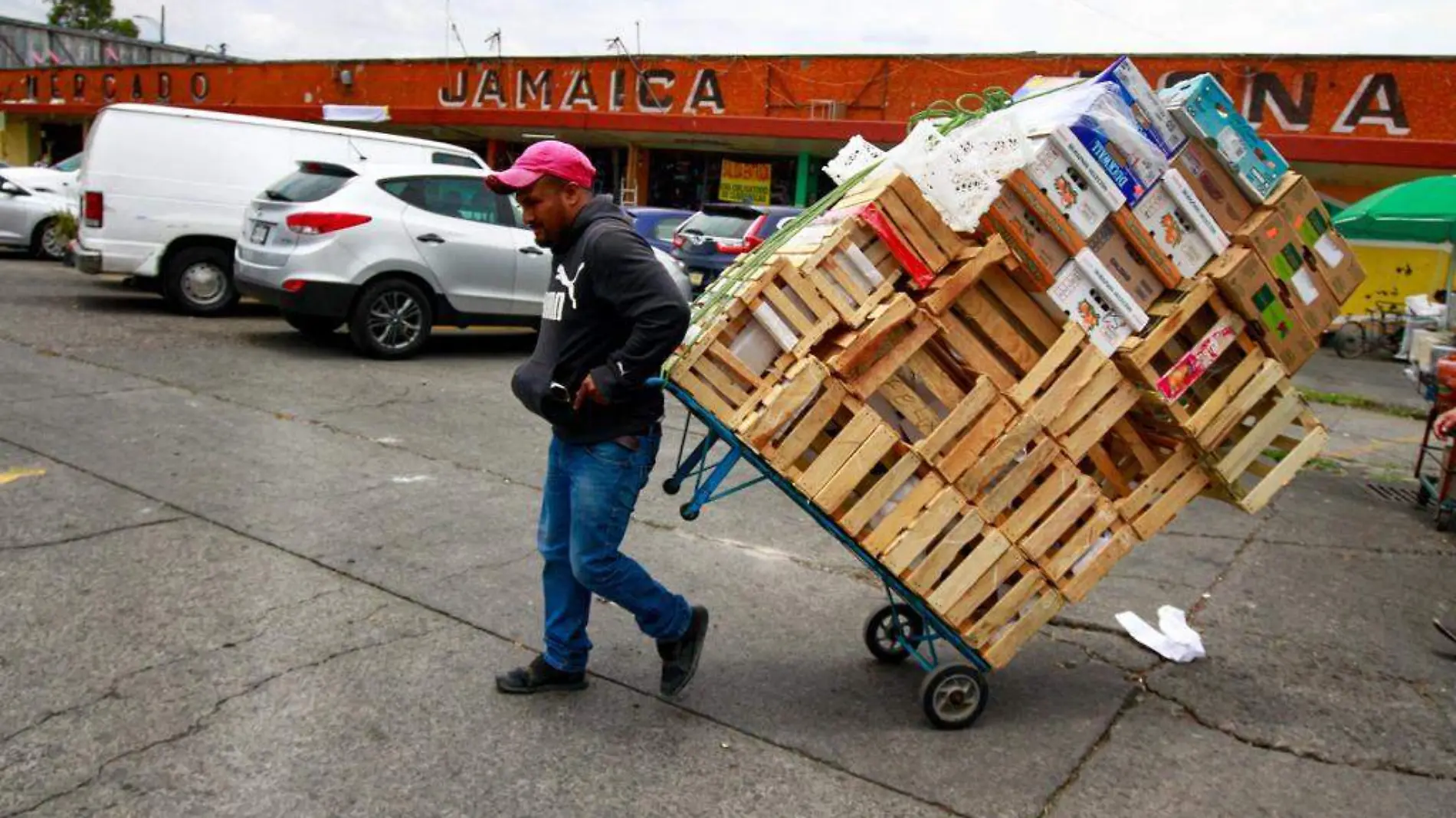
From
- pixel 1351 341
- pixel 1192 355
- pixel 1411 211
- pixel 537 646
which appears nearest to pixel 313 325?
pixel 537 646

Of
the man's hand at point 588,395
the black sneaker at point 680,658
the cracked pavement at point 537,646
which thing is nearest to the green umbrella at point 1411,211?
the cracked pavement at point 537,646

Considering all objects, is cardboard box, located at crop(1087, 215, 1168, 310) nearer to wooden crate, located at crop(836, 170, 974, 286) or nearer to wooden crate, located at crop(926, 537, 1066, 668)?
wooden crate, located at crop(836, 170, 974, 286)

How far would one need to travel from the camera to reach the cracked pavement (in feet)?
11.4

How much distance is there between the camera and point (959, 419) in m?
3.75

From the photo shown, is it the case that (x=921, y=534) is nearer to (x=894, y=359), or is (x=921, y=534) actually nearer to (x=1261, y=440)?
(x=894, y=359)

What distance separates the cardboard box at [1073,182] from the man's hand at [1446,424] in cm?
400

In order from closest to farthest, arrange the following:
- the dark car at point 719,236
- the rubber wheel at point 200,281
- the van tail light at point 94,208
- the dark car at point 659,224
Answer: the van tail light at point 94,208 < the rubber wheel at point 200,281 < the dark car at point 719,236 < the dark car at point 659,224

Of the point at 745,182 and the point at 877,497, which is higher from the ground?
the point at 745,182

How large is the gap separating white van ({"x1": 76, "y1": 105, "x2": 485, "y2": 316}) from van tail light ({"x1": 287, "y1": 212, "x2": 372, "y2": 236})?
2006mm

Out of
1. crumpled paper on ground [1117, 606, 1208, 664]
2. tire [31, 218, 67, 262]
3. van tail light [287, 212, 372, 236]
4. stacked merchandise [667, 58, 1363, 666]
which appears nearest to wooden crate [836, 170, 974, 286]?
stacked merchandise [667, 58, 1363, 666]

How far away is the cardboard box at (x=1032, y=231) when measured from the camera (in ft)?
12.1

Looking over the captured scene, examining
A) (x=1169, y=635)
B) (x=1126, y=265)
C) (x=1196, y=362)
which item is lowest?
(x=1169, y=635)

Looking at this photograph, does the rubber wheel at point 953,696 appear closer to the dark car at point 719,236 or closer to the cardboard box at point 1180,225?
the cardboard box at point 1180,225

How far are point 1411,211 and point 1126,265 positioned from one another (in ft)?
24.5
